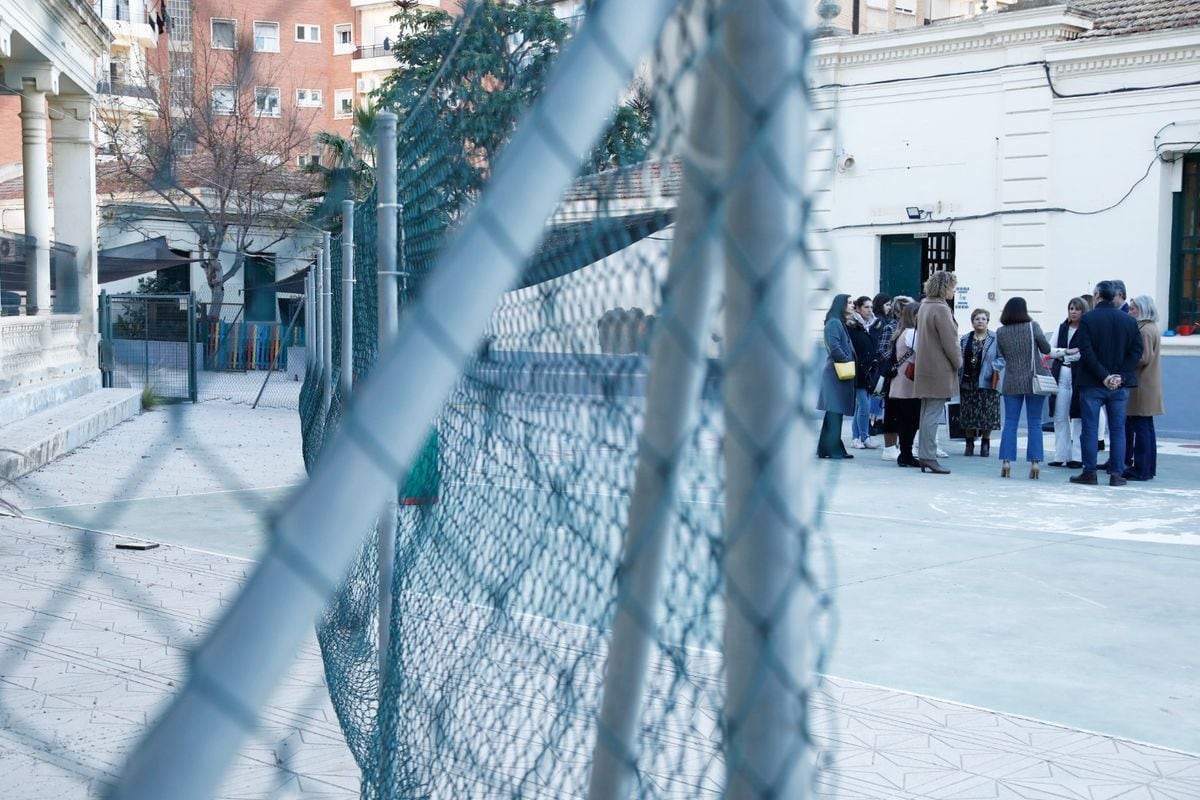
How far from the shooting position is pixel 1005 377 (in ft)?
37.6

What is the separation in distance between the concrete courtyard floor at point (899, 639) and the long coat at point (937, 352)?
86cm

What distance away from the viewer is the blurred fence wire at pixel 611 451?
0.96 metres

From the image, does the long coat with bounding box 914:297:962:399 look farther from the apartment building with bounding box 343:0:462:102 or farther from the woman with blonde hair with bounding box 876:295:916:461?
the apartment building with bounding box 343:0:462:102

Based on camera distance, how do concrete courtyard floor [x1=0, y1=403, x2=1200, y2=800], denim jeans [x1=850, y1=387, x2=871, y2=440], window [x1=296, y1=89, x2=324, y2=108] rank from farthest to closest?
window [x1=296, y1=89, x2=324, y2=108]
denim jeans [x1=850, y1=387, x2=871, y2=440]
concrete courtyard floor [x1=0, y1=403, x2=1200, y2=800]

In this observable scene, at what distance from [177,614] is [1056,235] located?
1381 centimetres

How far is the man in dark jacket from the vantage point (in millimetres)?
10547

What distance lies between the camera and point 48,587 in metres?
6.93

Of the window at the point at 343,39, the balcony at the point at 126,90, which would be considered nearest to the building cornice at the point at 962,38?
the balcony at the point at 126,90

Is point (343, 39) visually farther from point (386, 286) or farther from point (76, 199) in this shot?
point (386, 286)

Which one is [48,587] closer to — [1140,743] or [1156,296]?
[1140,743]

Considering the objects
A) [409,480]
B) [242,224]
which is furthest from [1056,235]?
[242,224]

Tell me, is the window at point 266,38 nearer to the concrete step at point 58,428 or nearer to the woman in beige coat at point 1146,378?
the concrete step at point 58,428

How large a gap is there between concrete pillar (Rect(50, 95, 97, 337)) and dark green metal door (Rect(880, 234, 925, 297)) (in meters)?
11.6

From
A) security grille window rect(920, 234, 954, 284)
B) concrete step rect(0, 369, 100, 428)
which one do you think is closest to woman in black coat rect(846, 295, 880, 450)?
security grille window rect(920, 234, 954, 284)
